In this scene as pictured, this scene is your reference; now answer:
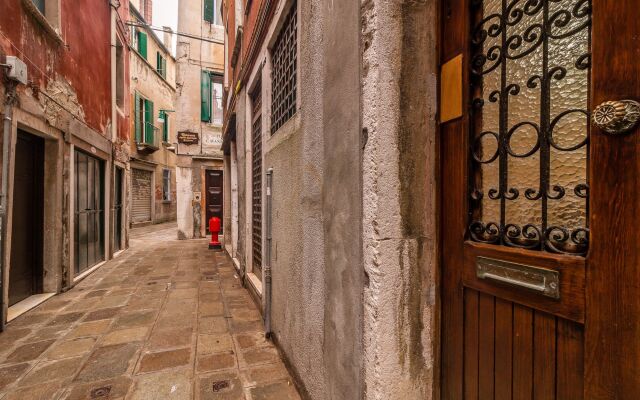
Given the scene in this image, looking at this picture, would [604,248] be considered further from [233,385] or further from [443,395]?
[233,385]

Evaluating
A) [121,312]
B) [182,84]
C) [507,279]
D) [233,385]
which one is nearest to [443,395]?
[507,279]

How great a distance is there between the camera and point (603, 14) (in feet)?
2.86

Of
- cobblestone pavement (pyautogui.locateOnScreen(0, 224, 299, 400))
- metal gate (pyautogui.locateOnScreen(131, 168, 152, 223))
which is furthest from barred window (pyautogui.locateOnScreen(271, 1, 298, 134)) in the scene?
metal gate (pyautogui.locateOnScreen(131, 168, 152, 223))

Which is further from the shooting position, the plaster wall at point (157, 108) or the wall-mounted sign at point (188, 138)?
the plaster wall at point (157, 108)

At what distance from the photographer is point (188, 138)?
11062 mm

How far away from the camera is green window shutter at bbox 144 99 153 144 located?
15.1 metres

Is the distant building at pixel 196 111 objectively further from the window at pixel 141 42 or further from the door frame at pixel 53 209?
the door frame at pixel 53 209

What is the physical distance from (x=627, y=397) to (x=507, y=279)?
1.32 feet

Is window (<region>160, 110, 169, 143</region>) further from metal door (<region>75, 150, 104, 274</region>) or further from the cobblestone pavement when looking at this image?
the cobblestone pavement

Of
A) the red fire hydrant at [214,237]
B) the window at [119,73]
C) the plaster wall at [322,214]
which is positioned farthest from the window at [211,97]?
the plaster wall at [322,214]

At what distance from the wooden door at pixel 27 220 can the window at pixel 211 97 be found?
22.6 feet

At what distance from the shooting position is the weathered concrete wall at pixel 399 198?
1320 millimetres

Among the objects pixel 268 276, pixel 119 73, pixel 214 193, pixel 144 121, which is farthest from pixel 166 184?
pixel 268 276

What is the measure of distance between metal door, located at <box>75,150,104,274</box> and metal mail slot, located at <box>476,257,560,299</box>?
22.8 ft
